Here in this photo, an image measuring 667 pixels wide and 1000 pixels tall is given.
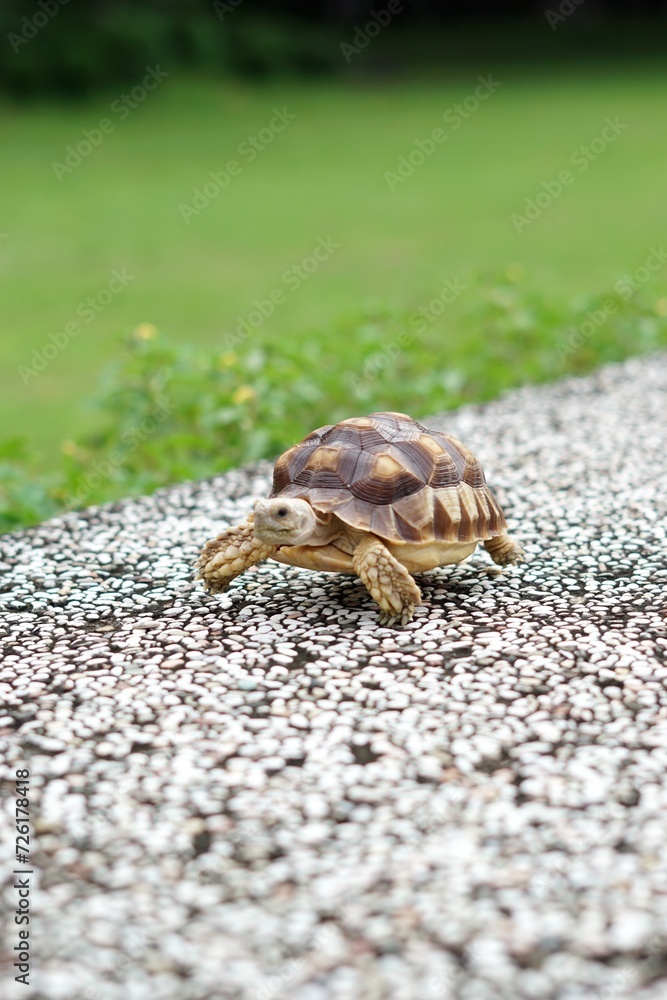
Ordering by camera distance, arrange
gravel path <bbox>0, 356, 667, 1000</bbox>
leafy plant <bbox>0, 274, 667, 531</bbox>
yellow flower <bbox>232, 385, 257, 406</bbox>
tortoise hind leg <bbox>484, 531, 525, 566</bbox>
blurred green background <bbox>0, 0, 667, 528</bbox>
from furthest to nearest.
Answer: blurred green background <bbox>0, 0, 667, 528</bbox> < yellow flower <bbox>232, 385, 257, 406</bbox> < leafy plant <bbox>0, 274, 667, 531</bbox> < tortoise hind leg <bbox>484, 531, 525, 566</bbox> < gravel path <bbox>0, 356, 667, 1000</bbox>

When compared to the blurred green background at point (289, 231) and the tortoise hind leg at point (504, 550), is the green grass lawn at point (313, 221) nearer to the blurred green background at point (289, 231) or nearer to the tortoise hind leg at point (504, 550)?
the blurred green background at point (289, 231)

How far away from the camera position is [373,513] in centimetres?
288

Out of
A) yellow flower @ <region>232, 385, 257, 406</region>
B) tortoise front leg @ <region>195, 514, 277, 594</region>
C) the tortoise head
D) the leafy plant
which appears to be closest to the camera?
the tortoise head

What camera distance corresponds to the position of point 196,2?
22.1m

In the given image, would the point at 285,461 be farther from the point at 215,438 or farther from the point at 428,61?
the point at 428,61

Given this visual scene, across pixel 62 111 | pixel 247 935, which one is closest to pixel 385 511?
pixel 247 935

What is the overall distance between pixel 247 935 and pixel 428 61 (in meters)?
23.2

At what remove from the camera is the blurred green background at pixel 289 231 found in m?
5.26

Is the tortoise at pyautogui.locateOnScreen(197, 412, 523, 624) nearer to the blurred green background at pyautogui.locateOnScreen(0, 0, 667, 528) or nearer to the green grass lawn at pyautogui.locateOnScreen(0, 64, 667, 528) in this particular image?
the blurred green background at pyautogui.locateOnScreen(0, 0, 667, 528)

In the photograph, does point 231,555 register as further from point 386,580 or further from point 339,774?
point 339,774

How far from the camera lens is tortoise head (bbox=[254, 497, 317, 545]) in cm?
281

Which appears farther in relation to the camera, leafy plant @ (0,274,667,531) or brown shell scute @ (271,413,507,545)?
leafy plant @ (0,274,667,531)

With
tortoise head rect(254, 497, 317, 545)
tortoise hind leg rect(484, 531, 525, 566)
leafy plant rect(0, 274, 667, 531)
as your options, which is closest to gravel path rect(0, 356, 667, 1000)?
tortoise hind leg rect(484, 531, 525, 566)

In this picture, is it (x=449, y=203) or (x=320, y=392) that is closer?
(x=320, y=392)
